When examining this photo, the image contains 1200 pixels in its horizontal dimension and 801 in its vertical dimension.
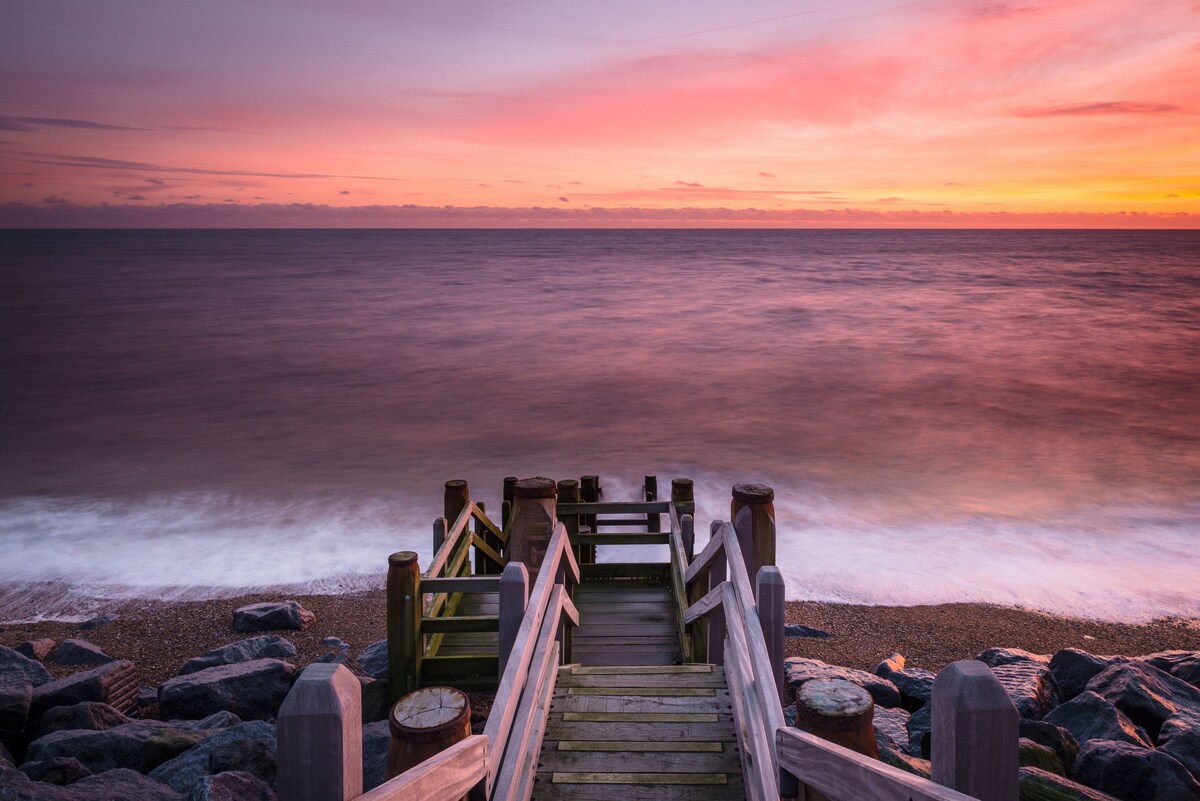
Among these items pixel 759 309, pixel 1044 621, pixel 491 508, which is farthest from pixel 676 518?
pixel 759 309

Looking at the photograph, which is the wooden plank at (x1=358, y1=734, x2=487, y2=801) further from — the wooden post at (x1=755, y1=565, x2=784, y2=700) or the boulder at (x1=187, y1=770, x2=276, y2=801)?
the boulder at (x1=187, y1=770, x2=276, y2=801)

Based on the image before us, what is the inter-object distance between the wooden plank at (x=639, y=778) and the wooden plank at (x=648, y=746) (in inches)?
9.3

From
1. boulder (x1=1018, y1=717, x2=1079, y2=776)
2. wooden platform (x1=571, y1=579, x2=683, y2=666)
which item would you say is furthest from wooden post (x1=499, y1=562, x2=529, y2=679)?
boulder (x1=1018, y1=717, x2=1079, y2=776)

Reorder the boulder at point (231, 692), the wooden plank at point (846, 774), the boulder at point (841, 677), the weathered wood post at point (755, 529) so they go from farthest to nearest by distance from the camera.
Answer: the boulder at point (841, 677) < the boulder at point (231, 692) < the weathered wood post at point (755, 529) < the wooden plank at point (846, 774)

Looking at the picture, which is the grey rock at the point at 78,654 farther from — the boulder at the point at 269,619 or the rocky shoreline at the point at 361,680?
the boulder at the point at 269,619

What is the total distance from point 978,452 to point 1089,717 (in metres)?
15.1

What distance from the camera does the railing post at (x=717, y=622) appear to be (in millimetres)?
6213

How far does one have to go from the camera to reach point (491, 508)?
17.8 meters

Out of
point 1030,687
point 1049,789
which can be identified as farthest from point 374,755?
point 1030,687

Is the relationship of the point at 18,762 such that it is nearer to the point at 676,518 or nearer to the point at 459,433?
the point at 676,518

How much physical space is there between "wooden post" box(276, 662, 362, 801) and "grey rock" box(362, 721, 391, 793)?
3887 millimetres

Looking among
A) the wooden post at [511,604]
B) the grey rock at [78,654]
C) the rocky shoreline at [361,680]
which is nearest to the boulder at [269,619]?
the rocky shoreline at [361,680]

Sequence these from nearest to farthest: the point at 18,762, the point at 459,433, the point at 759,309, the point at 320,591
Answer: the point at 18,762
the point at 320,591
the point at 459,433
the point at 759,309

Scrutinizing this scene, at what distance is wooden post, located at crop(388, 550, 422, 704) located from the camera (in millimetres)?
6316
